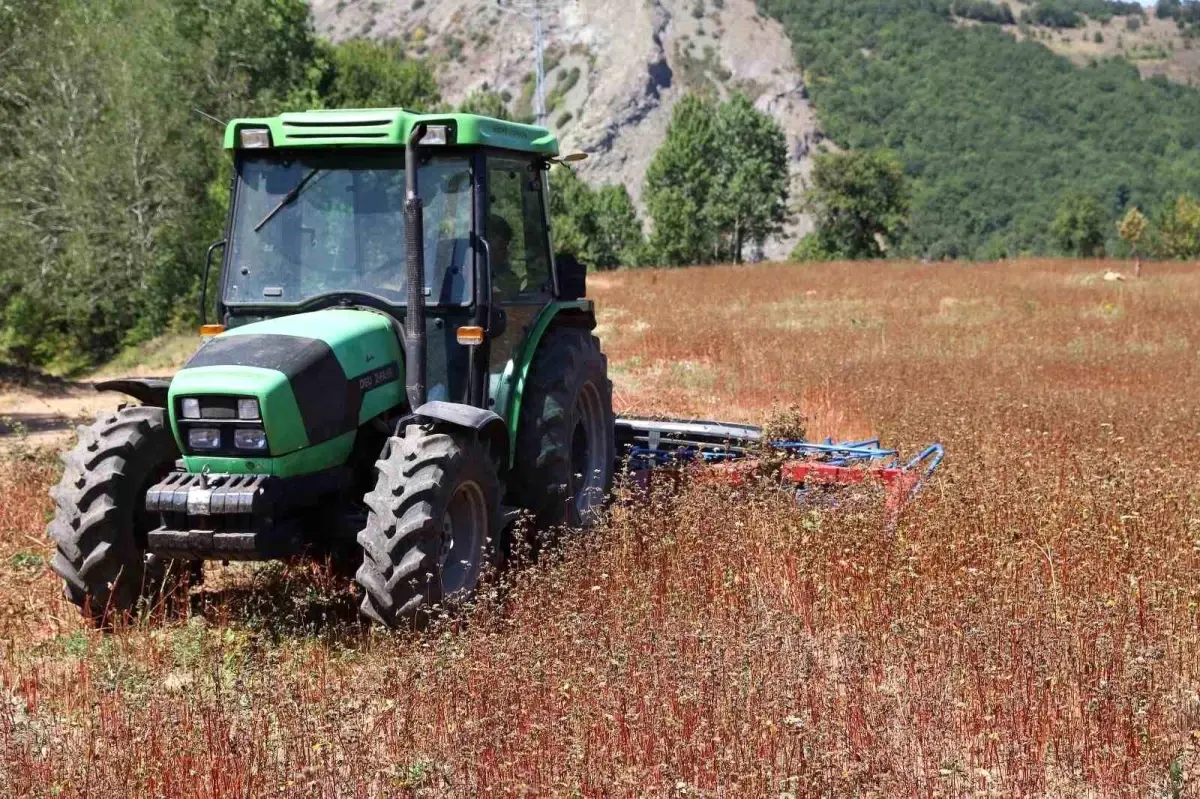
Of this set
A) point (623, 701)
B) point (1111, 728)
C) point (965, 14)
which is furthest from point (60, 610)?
point (965, 14)

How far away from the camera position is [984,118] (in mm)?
150000

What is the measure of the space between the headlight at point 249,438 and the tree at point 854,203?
74.5 m

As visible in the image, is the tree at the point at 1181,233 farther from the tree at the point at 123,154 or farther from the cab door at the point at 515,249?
the cab door at the point at 515,249

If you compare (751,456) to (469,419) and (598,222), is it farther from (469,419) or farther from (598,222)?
(598,222)

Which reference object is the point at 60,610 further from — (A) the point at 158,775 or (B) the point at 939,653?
(B) the point at 939,653

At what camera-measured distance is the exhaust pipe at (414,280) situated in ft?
19.6

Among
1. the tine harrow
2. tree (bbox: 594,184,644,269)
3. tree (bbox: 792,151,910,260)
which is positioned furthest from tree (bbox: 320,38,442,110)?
the tine harrow

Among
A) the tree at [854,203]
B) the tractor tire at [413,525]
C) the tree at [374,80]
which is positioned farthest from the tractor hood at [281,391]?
the tree at [854,203]

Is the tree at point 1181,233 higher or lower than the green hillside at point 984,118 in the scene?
lower

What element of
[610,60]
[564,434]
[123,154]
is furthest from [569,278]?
[610,60]

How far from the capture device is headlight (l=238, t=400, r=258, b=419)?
220 inches

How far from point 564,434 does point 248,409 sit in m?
1.95

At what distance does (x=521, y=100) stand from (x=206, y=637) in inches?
6014

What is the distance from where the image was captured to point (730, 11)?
178125 mm
